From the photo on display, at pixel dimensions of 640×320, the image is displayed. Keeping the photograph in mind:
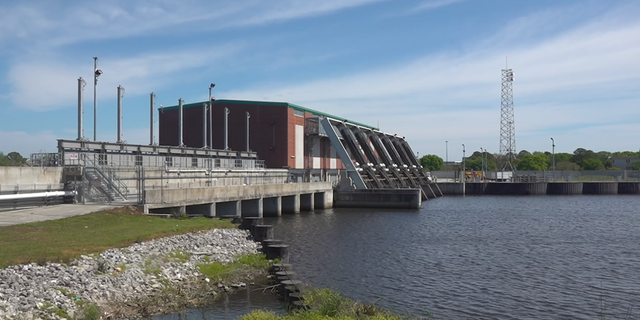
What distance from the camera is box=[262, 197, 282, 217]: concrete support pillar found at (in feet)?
171

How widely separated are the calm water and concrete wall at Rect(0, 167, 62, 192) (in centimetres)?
1500

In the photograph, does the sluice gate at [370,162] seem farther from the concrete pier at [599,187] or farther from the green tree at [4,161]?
the green tree at [4,161]

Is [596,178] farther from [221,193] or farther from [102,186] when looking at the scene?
[102,186]

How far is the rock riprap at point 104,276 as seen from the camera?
1367 centimetres

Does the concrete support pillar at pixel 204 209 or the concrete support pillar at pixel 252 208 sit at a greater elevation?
the concrete support pillar at pixel 204 209

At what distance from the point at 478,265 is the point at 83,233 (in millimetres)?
17873

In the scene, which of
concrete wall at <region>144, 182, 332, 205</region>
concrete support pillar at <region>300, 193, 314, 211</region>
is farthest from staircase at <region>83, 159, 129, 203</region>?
concrete support pillar at <region>300, 193, 314, 211</region>

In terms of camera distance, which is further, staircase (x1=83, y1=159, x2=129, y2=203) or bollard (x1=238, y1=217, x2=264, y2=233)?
staircase (x1=83, y1=159, x2=129, y2=203)

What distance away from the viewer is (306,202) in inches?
2368

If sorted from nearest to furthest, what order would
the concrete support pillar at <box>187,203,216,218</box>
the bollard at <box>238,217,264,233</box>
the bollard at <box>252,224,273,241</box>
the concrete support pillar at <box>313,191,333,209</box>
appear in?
the bollard at <box>252,224,273,241</box>
the bollard at <box>238,217,264,233</box>
the concrete support pillar at <box>187,203,216,218</box>
the concrete support pillar at <box>313,191,333,209</box>

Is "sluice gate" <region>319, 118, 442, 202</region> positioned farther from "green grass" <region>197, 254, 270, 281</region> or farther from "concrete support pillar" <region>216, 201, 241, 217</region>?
"green grass" <region>197, 254, 270, 281</region>

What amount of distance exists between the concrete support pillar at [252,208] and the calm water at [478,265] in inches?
69.4

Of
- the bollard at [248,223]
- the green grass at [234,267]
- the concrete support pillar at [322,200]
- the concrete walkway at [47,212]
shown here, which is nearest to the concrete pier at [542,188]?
the concrete support pillar at [322,200]

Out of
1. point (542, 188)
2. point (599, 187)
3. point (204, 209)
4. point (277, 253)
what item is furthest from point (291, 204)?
point (599, 187)
